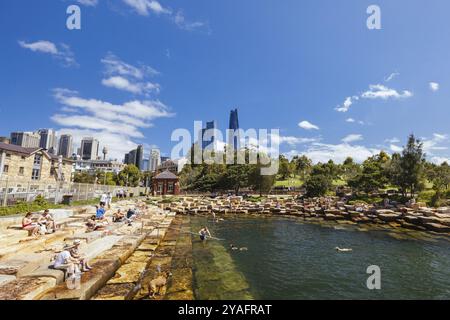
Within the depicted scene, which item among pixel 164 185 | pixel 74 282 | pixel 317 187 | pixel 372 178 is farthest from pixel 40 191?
pixel 372 178

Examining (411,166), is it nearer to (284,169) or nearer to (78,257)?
(78,257)

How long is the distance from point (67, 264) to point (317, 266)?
41.1ft

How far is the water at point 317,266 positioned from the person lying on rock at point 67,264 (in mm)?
4310

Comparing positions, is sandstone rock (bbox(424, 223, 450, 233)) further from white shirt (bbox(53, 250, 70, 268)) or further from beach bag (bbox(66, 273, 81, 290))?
white shirt (bbox(53, 250, 70, 268))

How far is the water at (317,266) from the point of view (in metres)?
10.7

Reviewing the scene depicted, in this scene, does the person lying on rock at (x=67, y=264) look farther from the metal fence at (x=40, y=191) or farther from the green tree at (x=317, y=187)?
the green tree at (x=317, y=187)

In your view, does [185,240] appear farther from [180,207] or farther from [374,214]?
[374,214]

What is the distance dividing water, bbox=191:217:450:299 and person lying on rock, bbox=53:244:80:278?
431cm

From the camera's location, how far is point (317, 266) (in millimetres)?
14305

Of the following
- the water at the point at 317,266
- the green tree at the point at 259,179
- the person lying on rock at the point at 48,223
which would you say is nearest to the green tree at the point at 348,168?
the green tree at the point at 259,179

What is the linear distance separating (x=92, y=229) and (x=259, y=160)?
48314 millimetres
